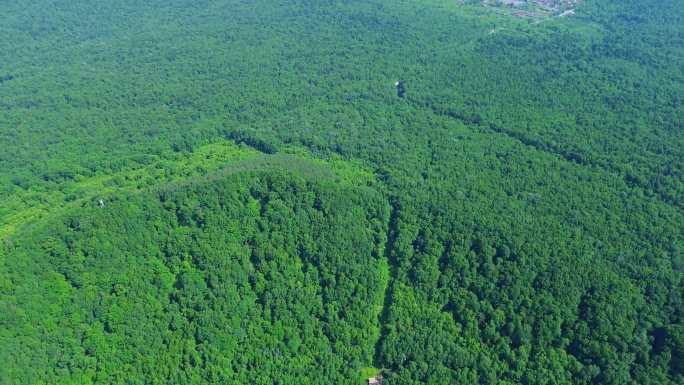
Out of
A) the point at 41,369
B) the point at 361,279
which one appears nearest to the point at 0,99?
the point at 41,369

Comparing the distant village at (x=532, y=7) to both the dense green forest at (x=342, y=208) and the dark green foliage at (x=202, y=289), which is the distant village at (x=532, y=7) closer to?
the dense green forest at (x=342, y=208)

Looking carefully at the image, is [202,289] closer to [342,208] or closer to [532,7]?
[342,208]

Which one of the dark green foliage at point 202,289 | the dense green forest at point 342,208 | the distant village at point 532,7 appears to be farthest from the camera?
the distant village at point 532,7

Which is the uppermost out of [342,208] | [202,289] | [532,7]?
[532,7]

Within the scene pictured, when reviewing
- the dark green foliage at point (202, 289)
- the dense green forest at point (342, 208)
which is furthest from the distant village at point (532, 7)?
the dark green foliage at point (202, 289)

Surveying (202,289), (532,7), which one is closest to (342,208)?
(202,289)

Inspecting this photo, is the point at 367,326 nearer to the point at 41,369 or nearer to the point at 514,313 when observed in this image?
the point at 514,313

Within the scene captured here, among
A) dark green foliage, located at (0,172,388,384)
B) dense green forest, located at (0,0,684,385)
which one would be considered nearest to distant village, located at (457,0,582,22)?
dense green forest, located at (0,0,684,385)
